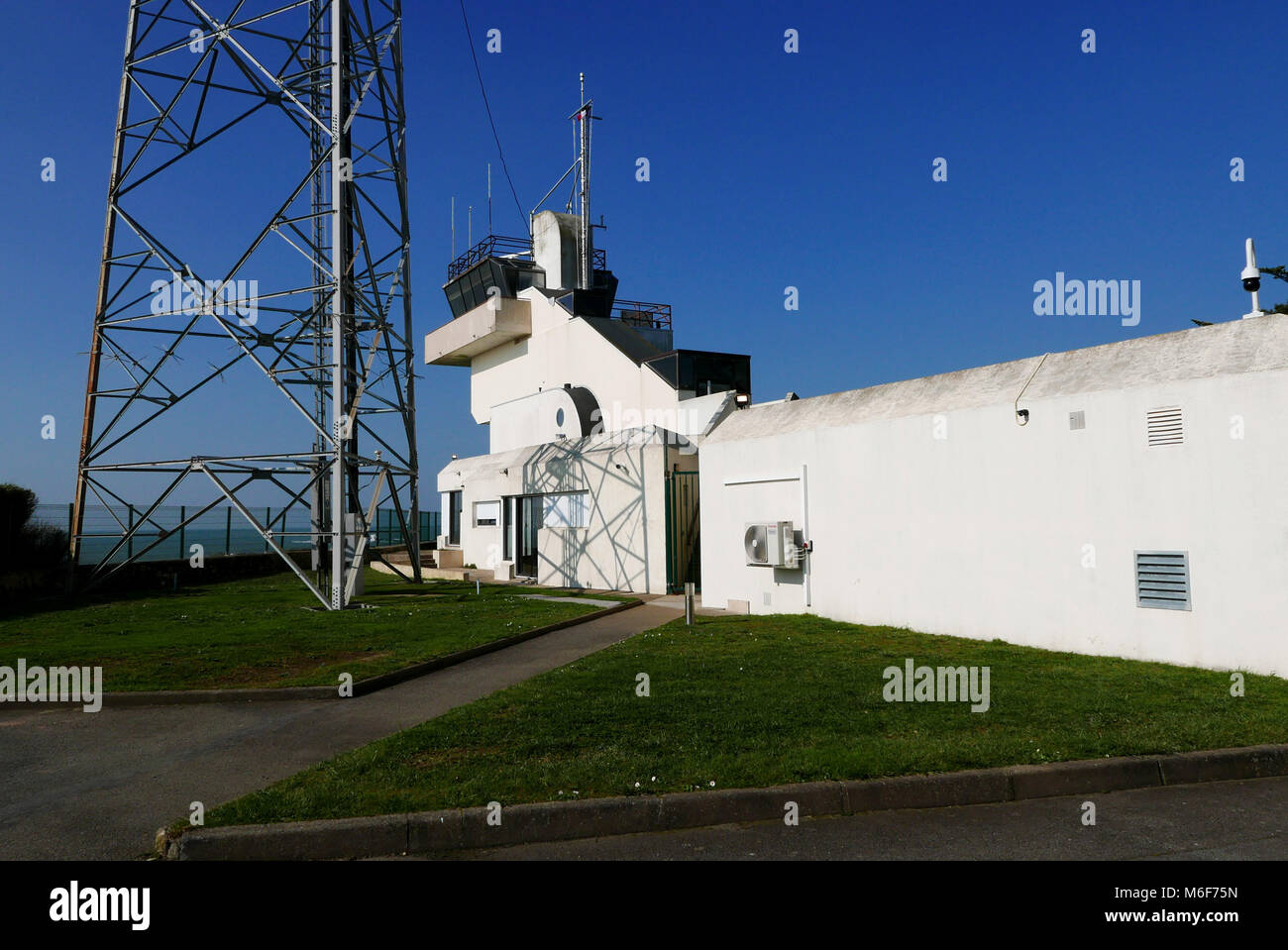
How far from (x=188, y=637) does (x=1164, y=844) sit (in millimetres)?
12207

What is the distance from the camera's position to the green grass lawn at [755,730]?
5.61 meters

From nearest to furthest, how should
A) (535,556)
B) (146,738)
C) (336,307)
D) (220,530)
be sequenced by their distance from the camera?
1. (146,738)
2. (336,307)
3. (535,556)
4. (220,530)

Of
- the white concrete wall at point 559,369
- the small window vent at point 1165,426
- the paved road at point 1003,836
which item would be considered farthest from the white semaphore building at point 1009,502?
the paved road at point 1003,836

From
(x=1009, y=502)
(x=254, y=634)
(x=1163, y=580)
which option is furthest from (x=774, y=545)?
(x=254, y=634)

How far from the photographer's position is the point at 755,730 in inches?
270

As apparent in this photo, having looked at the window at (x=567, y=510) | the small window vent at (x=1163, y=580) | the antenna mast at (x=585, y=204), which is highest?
the antenna mast at (x=585, y=204)

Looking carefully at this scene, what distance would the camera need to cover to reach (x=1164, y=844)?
4.89m

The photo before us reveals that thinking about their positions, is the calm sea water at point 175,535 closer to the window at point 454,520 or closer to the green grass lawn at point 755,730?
the window at point 454,520

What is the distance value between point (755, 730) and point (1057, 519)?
537 centimetres

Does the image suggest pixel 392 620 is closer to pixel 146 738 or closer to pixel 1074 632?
pixel 146 738

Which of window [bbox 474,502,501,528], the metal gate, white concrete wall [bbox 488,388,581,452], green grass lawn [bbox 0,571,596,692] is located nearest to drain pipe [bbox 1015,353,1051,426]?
green grass lawn [bbox 0,571,596,692]

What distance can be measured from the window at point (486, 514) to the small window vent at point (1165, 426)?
21.1 m

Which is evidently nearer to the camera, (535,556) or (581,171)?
(535,556)
